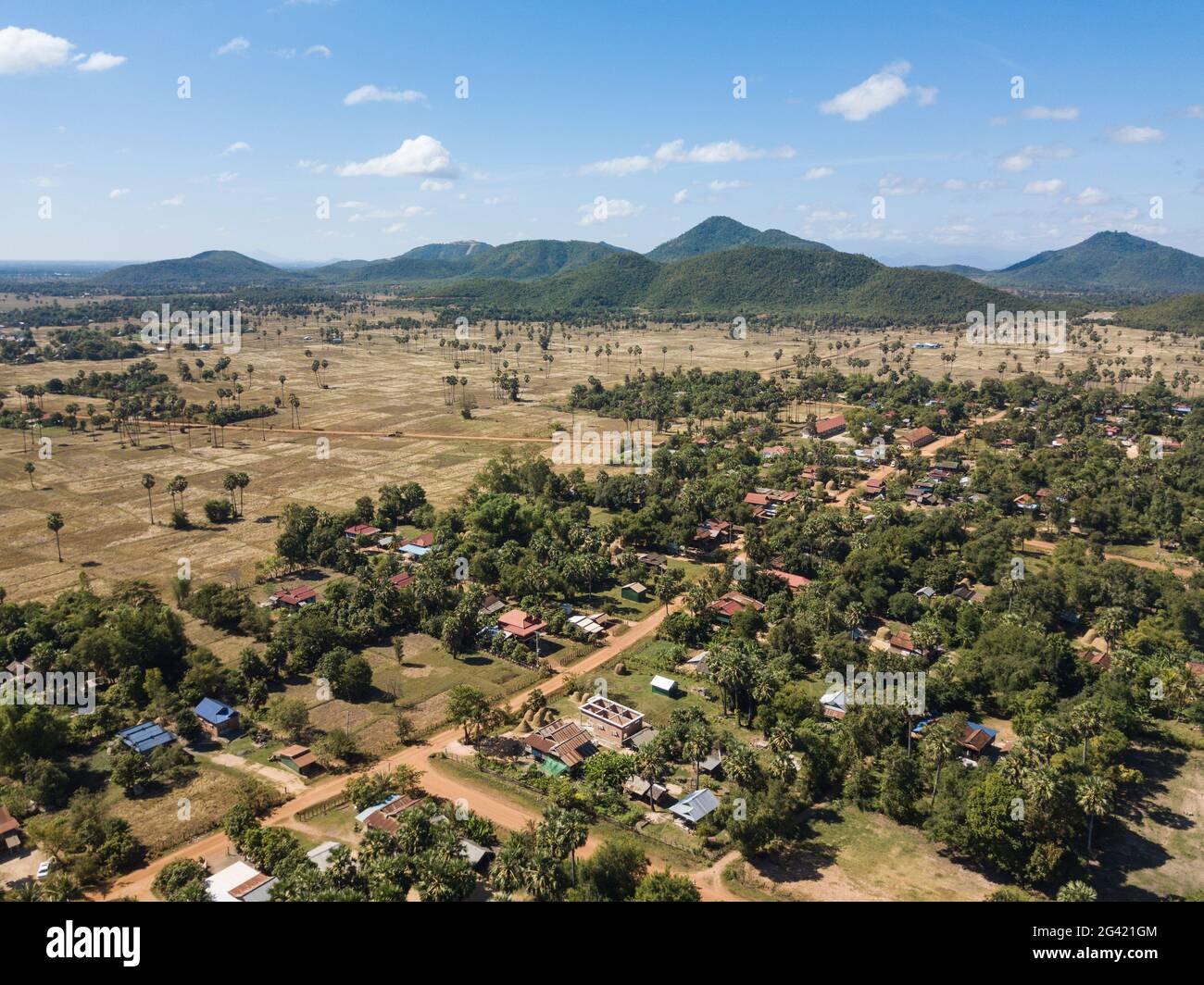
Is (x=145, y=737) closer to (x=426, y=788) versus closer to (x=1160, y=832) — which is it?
(x=426, y=788)

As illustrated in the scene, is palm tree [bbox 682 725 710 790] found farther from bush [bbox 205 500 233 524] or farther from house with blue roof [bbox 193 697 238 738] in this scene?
bush [bbox 205 500 233 524]

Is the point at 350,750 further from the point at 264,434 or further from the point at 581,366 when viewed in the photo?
the point at 581,366

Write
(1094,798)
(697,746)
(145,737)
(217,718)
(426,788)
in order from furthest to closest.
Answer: (217,718) → (145,737) → (697,746) → (426,788) → (1094,798)

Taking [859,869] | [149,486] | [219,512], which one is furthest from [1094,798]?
[149,486]

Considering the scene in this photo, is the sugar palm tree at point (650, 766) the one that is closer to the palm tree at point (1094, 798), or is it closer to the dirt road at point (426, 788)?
the dirt road at point (426, 788)
